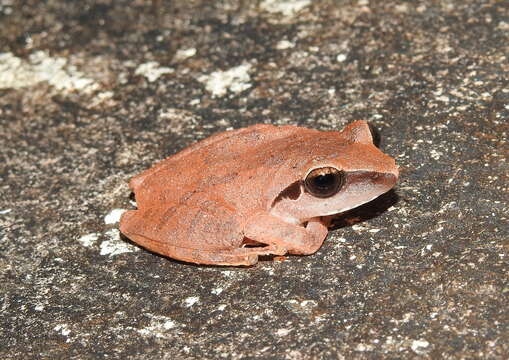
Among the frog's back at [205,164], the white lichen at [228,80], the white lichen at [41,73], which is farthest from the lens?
the white lichen at [41,73]

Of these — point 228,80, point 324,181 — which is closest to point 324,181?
point 324,181

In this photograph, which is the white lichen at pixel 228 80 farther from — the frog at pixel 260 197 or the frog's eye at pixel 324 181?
the frog's eye at pixel 324 181

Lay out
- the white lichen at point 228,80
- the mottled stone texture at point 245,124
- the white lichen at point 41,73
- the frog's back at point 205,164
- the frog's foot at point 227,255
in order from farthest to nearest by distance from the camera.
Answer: the white lichen at point 41,73, the white lichen at point 228,80, the frog's back at point 205,164, the frog's foot at point 227,255, the mottled stone texture at point 245,124

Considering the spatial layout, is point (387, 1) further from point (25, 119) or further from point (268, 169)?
point (25, 119)

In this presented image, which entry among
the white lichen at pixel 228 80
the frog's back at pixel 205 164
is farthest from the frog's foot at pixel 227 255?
the white lichen at pixel 228 80

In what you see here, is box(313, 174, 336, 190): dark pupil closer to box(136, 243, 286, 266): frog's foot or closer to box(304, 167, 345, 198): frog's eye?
box(304, 167, 345, 198): frog's eye

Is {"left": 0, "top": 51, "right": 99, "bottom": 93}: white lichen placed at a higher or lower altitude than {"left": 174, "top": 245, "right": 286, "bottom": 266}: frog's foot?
higher

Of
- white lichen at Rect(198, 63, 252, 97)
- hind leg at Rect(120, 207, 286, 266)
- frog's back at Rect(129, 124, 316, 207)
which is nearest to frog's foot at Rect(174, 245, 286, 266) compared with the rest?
hind leg at Rect(120, 207, 286, 266)

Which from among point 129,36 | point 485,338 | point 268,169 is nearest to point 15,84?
point 129,36
